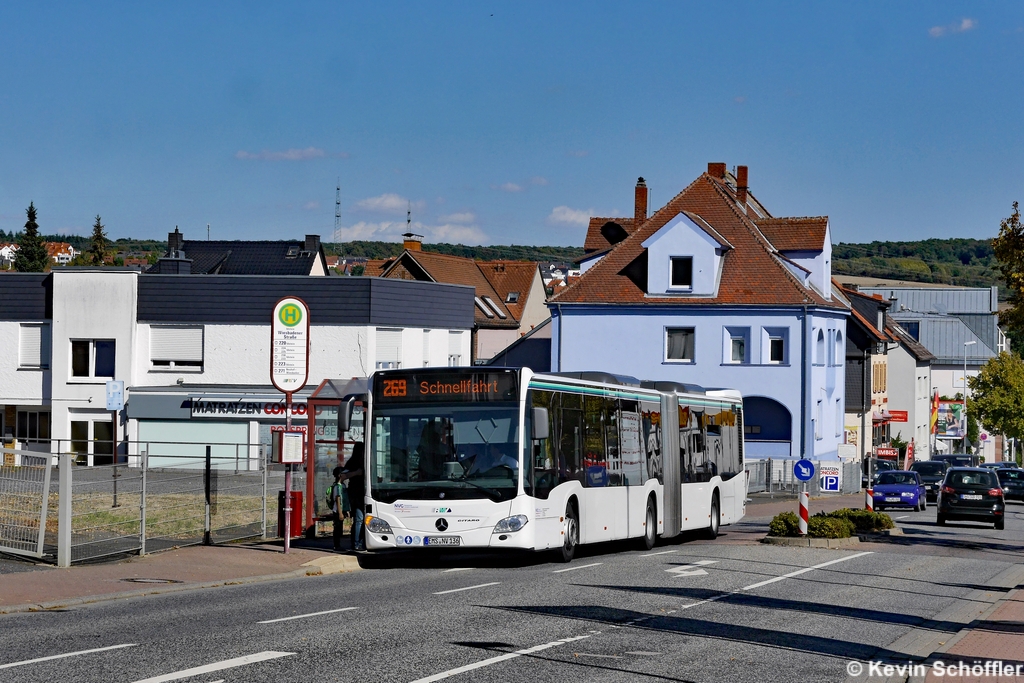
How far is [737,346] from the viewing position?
56.4 meters

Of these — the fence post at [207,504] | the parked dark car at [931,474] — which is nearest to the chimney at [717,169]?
the parked dark car at [931,474]

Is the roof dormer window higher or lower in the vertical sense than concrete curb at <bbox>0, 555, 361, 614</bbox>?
higher

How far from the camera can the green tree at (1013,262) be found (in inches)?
1030

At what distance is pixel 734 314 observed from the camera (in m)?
55.7

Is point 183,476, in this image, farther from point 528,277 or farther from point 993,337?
point 993,337

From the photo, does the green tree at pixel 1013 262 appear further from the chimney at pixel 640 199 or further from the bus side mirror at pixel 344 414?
the chimney at pixel 640 199

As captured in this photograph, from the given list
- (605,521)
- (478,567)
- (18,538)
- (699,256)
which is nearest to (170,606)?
(18,538)

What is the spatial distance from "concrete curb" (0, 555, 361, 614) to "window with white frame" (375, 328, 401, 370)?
1341 inches

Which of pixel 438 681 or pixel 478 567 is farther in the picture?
pixel 478 567

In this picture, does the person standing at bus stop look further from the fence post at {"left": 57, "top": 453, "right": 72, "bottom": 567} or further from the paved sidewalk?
the fence post at {"left": 57, "top": 453, "right": 72, "bottom": 567}

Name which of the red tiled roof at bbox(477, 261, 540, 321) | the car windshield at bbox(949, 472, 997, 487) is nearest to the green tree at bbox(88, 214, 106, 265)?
the red tiled roof at bbox(477, 261, 540, 321)

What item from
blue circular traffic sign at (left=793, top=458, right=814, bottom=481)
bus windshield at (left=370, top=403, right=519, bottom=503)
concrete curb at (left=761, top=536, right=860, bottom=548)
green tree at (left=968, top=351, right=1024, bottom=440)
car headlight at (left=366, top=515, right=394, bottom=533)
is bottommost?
concrete curb at (left=761, top=536, right=860, bottom=548)

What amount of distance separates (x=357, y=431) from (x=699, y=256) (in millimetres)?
27363

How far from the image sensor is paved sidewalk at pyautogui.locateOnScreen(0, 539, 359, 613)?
1488cm
